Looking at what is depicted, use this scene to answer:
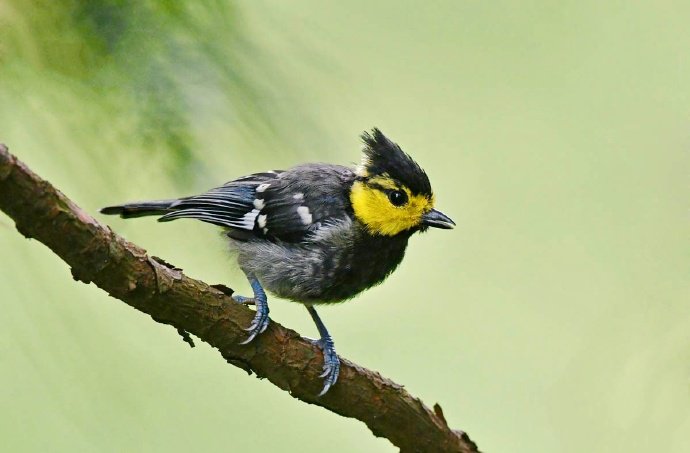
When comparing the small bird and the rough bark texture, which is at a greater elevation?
the small bird

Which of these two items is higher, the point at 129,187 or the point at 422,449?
the point at 422,449

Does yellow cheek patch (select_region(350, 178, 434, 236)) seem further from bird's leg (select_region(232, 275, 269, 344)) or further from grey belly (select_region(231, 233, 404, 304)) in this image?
bird's leg (select_region(232, 275, 269, 344))

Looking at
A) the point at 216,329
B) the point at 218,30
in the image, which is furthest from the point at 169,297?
the point at 218,30

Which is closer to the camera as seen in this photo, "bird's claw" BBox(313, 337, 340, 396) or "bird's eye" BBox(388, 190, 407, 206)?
"bird's claw" BBox(313, 337, 340, 396)

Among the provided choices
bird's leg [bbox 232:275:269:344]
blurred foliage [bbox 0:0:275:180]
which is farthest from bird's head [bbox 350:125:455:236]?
blurred foliage [bbox 0:0:275:180]

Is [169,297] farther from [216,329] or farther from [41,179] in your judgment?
[41,179]

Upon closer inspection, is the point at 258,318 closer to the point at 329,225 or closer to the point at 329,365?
the point at 329,365

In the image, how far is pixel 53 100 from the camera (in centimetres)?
78

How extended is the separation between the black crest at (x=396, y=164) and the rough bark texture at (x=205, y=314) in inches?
22.5

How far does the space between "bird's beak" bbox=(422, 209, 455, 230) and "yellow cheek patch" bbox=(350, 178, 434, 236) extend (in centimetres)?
1

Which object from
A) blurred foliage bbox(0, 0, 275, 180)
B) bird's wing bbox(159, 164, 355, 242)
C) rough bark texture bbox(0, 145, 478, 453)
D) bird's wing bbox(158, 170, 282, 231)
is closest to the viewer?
blurred foliage bbox(0, 0, 275, 180)

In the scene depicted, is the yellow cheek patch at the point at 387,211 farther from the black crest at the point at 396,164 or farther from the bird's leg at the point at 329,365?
the bird's leg at the point at 329,365

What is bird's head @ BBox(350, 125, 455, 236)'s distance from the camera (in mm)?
2182

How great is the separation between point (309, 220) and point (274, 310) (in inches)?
13.4
